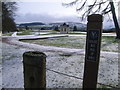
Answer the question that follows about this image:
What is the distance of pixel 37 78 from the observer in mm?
1950

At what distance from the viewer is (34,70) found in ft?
6.32

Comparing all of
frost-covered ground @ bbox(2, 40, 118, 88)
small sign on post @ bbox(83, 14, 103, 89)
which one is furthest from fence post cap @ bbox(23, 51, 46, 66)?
frost-covered ground @ bbox(2, 40, 118, 88)

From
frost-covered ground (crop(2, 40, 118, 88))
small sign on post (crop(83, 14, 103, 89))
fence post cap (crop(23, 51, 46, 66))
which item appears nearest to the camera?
fence post cap (crop(23, 51, 46, 66))

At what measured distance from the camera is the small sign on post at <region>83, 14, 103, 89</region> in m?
2.33

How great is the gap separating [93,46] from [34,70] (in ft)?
3.26

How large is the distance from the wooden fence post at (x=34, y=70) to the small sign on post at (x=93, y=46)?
825 mm

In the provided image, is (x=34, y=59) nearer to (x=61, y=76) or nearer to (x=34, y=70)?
(x=34, y=70)

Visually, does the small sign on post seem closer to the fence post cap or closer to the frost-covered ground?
the frost-covered ground

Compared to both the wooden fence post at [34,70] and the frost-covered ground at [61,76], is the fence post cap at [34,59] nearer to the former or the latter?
the wooden fence post at [34,70]

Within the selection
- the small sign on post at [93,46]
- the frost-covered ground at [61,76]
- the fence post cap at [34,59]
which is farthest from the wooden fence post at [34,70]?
the frost-covered ground at [61,76]

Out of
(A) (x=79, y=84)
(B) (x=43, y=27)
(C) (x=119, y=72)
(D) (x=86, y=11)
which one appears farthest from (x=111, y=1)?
(B) (x=43, y=27)

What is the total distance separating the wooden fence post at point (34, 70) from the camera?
6.30ft

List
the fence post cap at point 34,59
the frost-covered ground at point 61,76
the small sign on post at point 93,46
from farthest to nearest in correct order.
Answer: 1. the frost-covered ground at point 61,76
2. the small sign on post at point 93,46
3. the fence post cap at point 34,59

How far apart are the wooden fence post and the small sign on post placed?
2.71 feet
